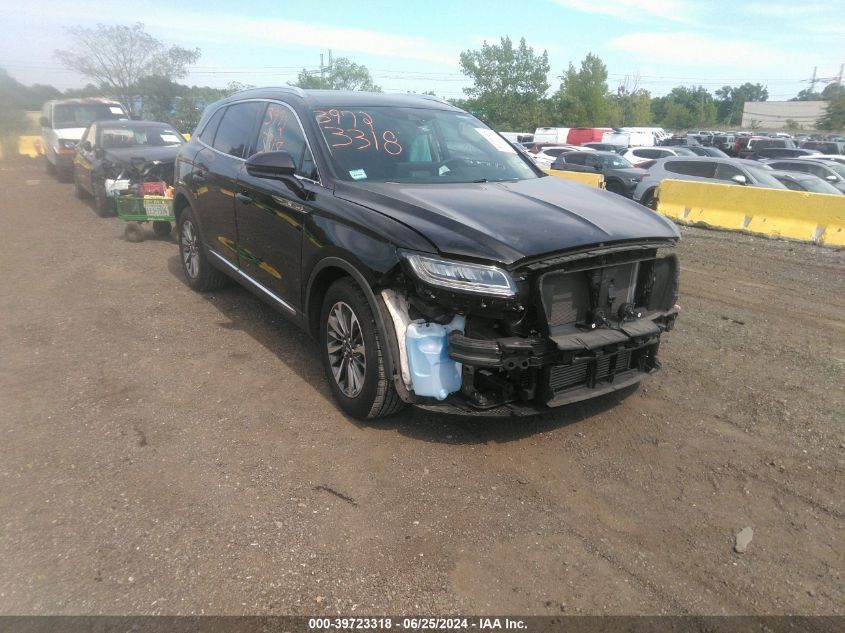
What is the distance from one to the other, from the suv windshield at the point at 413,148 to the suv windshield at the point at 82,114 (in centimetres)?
1503

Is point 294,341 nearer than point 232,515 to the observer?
No

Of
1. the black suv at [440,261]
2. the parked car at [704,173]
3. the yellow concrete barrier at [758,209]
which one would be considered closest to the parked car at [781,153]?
the parked car at [704,173]

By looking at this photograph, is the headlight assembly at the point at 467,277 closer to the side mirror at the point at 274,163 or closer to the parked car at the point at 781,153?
the side mirror at the point at 274,163

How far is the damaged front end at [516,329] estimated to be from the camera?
3109 mm

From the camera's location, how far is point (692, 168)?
13.5 m

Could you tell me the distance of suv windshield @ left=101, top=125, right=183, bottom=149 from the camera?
11.4m

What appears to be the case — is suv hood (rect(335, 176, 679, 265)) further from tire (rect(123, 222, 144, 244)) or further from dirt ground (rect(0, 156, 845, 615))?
tire (rect(123, 222, 144, 244))

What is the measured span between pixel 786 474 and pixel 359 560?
7.84 ft

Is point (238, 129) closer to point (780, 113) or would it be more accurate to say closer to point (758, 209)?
point (758, 209)

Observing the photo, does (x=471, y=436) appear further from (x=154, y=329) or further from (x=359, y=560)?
(x=154, y=329)

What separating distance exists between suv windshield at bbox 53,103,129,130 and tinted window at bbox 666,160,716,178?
13980 millimetres

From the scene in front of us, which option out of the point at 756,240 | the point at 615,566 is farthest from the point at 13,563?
the point at 756,240

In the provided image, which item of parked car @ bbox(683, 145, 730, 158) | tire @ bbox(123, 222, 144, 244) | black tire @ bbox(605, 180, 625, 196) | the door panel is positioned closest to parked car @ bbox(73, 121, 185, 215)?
tire @ bbox(123, 222, 144, 244)

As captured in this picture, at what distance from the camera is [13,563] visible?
2666 millimetres
